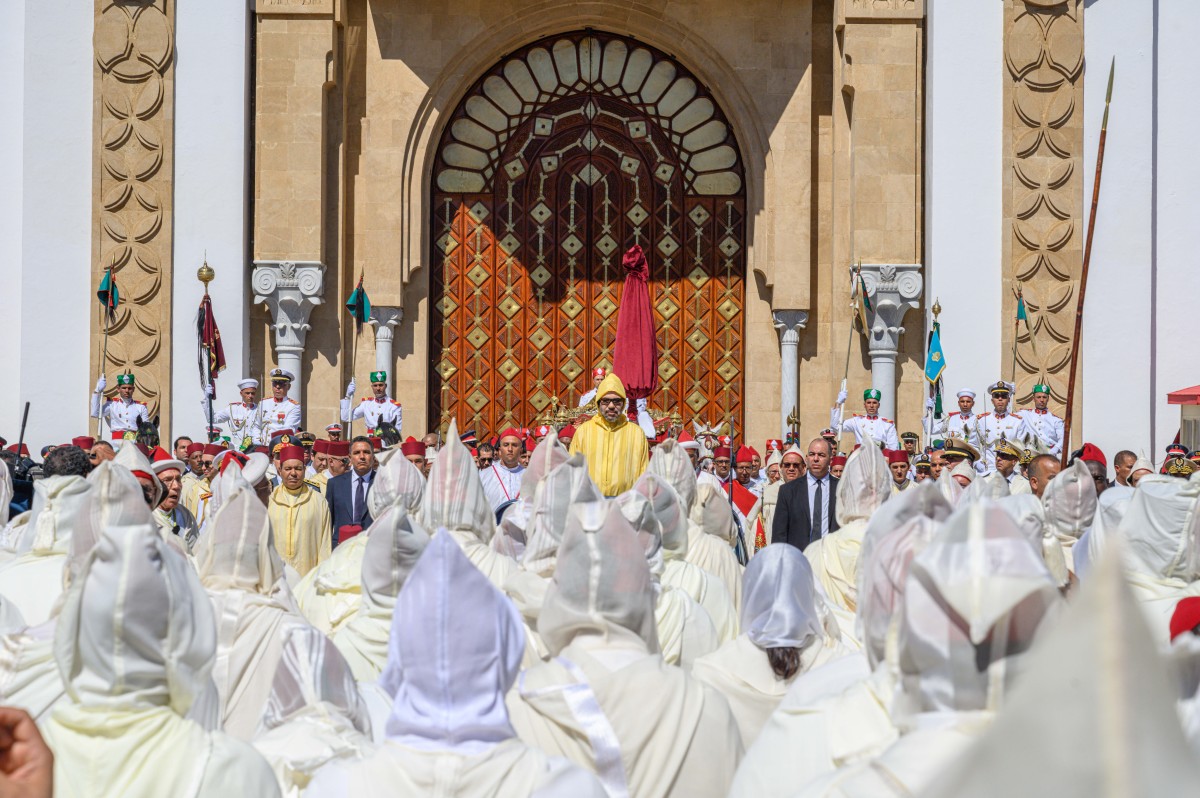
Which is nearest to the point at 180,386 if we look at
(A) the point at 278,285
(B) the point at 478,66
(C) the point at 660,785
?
(A) the point at 278,285

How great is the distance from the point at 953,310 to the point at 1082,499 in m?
8.26

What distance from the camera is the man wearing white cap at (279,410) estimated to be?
46.2 ft

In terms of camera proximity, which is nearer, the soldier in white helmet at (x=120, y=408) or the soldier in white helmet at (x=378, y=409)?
the soldier in white helmet at (x=120, y=408)

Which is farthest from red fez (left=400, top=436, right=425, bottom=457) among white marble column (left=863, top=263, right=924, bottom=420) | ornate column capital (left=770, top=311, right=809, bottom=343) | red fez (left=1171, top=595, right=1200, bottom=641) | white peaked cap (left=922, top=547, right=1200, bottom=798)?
white peaked cap (left=922, top=547, right=1200, bottom=798)

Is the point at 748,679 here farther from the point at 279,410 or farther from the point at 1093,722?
the point at 279,410

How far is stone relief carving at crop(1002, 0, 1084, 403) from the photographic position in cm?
1622

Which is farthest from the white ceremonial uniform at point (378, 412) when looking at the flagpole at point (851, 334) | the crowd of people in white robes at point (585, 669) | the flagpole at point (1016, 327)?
the crowd of people in white robes at point (585, 669)

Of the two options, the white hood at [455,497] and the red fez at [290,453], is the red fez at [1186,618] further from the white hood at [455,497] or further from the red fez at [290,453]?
the red fez at [290,453]

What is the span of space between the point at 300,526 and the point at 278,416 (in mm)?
5176

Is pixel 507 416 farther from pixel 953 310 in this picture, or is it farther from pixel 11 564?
pixel 11 564

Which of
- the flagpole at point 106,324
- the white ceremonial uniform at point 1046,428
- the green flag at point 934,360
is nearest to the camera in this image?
the white ceremonial uniform at point 1046,428

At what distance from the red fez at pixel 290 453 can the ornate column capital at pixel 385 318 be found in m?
7.67

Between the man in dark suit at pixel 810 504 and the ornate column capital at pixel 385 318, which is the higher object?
the ornate column capital at pixel 385 318

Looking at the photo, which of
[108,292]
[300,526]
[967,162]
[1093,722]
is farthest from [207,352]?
[1093,722]
